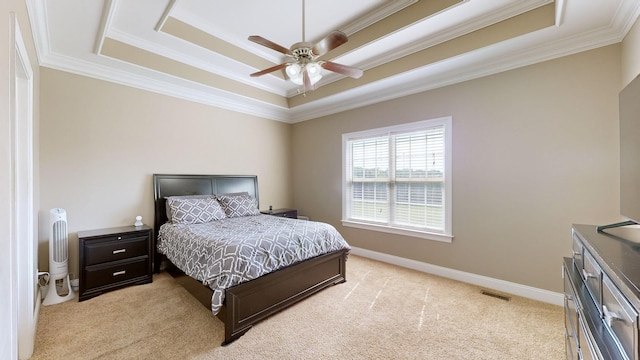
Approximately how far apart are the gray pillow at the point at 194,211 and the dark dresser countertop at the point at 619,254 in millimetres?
3656

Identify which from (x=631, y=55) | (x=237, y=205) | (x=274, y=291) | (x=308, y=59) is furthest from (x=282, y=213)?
(x=631, y=55)

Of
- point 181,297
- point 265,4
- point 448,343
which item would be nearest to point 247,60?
point 265,4

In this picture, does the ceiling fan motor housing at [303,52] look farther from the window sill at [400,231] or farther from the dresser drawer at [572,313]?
the window sill at [400,231]

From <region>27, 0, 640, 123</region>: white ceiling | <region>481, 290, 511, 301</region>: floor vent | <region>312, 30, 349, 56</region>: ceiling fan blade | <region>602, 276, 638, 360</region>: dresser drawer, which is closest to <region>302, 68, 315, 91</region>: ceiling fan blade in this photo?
<region>312, 30, 349, 56</region>: ceiling fan blade

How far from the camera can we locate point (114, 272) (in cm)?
294

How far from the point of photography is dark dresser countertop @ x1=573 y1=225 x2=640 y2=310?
2.65 feet

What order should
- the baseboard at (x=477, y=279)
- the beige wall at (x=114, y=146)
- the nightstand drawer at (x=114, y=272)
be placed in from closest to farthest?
the baseboard at (x=477, y=279) < the nightstand drawer at (x=114, y=272) < the beige wall at (x=114, y=146)

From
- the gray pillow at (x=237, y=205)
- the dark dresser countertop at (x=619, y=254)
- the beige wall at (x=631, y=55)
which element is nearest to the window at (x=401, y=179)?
the beige wall at (x=631, y=55)

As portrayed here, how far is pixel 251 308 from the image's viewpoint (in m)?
2.24

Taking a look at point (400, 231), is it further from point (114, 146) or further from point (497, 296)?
point (114, 146)

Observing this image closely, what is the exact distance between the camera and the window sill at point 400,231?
3393mm

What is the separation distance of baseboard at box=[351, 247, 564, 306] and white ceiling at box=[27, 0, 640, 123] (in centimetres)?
245

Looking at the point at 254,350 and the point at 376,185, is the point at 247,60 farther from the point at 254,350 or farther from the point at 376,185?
the point at 254,350

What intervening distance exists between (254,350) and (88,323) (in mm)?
1630
